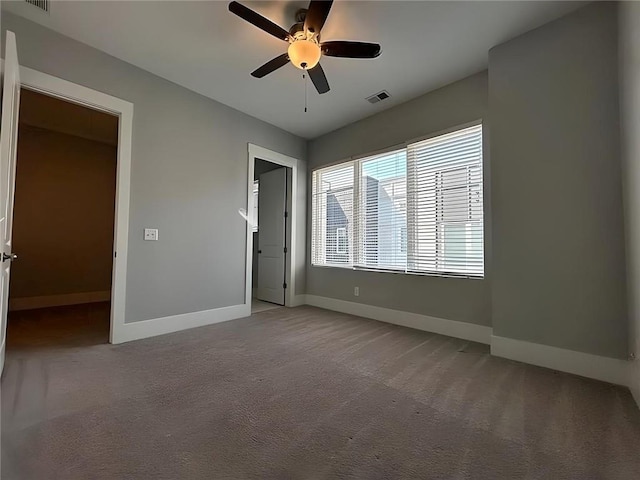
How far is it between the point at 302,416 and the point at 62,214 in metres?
5.54

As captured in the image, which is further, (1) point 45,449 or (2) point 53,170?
(2) point 53,170

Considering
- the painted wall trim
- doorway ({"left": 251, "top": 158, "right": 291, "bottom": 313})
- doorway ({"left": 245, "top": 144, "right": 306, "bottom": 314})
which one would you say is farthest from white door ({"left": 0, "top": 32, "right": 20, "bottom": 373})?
the painted wall trim


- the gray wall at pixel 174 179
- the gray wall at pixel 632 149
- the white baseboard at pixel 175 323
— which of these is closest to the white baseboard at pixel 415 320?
the gray wall at pixel 632 149

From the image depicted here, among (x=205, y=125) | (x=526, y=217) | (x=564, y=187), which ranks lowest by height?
(x=526, y=217)

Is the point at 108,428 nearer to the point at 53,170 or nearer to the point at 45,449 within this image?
the point at 45,449

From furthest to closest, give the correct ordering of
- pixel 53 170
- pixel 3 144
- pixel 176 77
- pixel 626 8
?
pixel 53 170 → pixel 176 77 → pixel 626 8 → pixel 3 144

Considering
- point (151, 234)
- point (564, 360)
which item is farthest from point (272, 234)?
point (564, 360)

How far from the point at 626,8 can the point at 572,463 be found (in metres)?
2.89

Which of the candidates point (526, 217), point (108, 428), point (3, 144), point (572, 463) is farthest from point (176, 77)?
point (572, 463)

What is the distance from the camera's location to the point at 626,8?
1.97 meters

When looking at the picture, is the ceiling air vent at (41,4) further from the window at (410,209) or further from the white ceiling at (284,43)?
the window at (410,209)

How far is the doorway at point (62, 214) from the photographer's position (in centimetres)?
419

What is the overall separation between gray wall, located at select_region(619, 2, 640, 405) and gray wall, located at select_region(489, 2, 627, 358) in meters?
0.11

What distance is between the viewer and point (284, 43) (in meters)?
2.66
